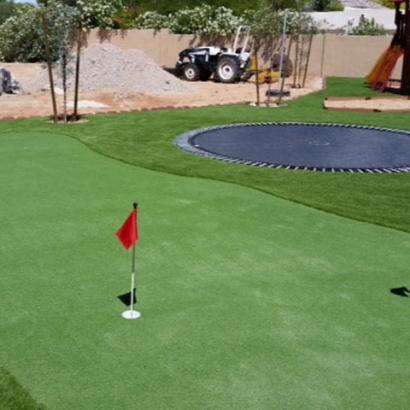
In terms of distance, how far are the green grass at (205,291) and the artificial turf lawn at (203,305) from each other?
0.01 metres

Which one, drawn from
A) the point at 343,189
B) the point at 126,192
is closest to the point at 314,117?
the point at 343,189

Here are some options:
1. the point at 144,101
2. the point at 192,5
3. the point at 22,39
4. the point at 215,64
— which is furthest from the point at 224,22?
the point at 192,5

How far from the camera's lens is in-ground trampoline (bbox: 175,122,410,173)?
709 centimetres

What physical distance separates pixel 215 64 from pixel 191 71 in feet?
2.82

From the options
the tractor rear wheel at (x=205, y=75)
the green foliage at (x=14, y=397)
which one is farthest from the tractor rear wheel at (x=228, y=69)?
the green foliage at (x=14, y=397)

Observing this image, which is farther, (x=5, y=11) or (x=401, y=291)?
(x=5, y=11)

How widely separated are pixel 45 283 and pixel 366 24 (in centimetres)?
2260

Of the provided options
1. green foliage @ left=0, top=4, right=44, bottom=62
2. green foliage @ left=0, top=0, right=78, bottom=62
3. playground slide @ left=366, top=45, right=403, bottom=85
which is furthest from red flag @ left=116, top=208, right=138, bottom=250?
green foliage @ left=0, top=4, right=44, bottom=62

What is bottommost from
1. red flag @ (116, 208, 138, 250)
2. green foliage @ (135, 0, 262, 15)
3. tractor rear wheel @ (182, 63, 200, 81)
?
tractor rear wheel @ (182, 63, 200, 81)

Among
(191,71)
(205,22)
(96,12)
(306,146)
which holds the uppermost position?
(96,12)

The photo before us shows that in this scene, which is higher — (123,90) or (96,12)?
(96,12)

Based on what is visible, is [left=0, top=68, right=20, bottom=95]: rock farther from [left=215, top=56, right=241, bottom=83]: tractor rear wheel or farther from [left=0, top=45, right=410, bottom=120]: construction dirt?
[left=215, top=56, right=241, bottom=83]: tractor rear wheel

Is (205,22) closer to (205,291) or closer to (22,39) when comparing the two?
(22,39)

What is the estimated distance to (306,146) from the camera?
821cm
